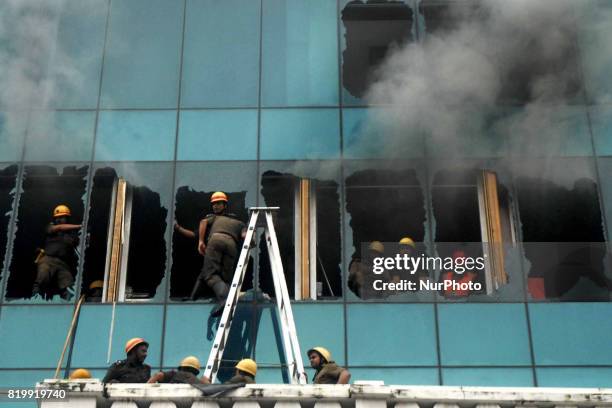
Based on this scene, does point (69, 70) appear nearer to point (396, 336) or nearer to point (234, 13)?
point (234, 13)

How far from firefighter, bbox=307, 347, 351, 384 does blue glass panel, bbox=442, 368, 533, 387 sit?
88.2 inches

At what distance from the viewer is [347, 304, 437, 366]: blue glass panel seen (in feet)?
55.0

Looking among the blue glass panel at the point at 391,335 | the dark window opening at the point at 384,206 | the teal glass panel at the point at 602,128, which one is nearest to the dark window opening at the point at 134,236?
the dark window opening at the point at 384,206

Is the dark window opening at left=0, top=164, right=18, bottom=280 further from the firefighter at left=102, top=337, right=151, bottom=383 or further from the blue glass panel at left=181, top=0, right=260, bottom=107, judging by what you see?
the firefighter at left=102, top=337, right=151, bottom=383

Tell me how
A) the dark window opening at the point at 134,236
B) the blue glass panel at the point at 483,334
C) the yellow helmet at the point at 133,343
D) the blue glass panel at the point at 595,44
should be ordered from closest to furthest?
1. the yellow helmet at the point at 133,343
2. the blue glass panel at the point at 483,334
3. the dark window opening at the point at 134,236
4. the blue glass panel at the point at 595,44

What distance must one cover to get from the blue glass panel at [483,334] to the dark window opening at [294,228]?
2.24 meters

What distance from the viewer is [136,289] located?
17.7m

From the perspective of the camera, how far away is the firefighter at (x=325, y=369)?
14617 millimetres

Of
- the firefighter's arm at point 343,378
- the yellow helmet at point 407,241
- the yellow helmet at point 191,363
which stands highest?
the yellow helmet at point 407,241

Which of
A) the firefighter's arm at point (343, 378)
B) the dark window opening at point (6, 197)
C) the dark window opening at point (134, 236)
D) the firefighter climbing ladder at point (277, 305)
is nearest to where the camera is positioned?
the firefighter's arm at point (343, 378)

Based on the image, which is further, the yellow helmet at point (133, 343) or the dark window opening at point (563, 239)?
the dark window opening at point (563, 239)

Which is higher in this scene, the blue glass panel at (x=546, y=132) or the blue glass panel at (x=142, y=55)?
the blue glass panel at (x=142, y=55)

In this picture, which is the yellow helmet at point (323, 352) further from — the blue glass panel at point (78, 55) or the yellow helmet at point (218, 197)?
Result: the blue glass panel at point (78, 55)

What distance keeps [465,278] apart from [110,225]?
7032 mm
